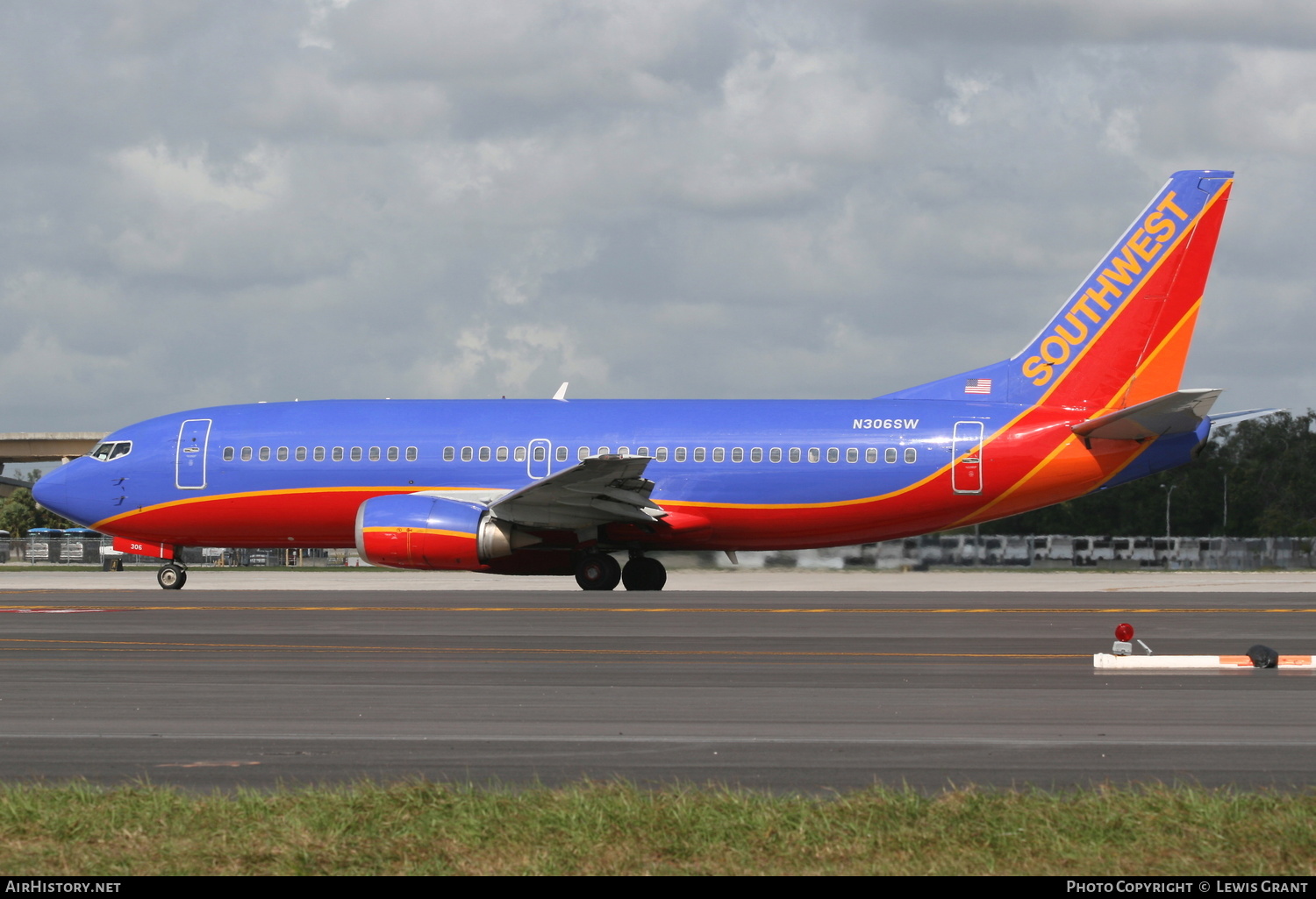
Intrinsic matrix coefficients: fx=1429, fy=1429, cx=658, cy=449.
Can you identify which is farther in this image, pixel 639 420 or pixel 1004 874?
pixel 639 420

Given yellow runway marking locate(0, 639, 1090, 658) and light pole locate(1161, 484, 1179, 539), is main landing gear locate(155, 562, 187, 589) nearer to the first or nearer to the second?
yellow runway marking locate(0, 639, 1090, 658)

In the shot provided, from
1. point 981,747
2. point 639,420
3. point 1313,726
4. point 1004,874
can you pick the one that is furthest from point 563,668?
point 639,420

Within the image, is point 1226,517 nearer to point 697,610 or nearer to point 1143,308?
point 1143,308

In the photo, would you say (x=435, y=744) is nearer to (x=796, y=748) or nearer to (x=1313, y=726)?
Result: (x=796, y=748)

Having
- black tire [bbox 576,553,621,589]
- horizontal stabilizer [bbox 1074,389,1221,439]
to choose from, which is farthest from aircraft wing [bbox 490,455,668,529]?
horizontal stabilizer [bbox 1074,389,1221,439]

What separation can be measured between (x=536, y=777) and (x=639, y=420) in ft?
77.0

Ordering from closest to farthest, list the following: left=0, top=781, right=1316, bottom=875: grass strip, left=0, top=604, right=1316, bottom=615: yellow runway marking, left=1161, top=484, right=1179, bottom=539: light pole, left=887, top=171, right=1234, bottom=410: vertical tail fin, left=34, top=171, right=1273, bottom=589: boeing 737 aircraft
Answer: left=0, top=781, right=1316, bottom=875: grass strip
left=0, top=604, right=1316, bottom=615: yellow runway marking
left=34, top=171, right=1273, bottom=589: boeing 737 aircraft
left=887, top=171, right=1234, bottom=410: vertical tail fin
left=1161, top=484, right=1179, bottom=539: light pole

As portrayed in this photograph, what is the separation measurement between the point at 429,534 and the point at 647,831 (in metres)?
22.4

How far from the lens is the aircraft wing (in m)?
29.0

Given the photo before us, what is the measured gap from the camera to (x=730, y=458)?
1238 inches

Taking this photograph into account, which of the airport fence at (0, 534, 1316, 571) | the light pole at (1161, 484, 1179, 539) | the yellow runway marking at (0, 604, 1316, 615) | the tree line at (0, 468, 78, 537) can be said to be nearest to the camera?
the yellow runway marking at (0, 604, 1316, 615)

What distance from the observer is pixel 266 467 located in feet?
107

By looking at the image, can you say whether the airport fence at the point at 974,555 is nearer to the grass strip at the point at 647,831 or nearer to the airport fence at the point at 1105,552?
the airport fence at the point at 1105,552

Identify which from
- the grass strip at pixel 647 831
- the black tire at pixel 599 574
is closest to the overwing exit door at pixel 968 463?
the black tire at pixel 599 574
